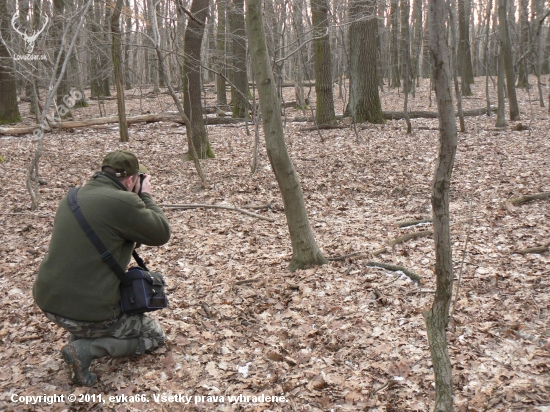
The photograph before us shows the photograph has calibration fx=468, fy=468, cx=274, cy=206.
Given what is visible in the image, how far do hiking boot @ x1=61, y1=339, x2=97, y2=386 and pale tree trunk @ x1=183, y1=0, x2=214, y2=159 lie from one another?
592 cm

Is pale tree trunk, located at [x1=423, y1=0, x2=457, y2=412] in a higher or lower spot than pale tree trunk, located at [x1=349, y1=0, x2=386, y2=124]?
lower

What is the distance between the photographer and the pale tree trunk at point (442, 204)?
7.88ft

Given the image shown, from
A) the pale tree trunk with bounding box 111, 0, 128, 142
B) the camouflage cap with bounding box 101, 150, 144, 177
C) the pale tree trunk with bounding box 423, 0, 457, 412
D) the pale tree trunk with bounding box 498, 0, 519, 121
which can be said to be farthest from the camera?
the pale tree trunk with bounding box 498, 0, 519, 121

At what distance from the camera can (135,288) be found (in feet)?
11.6

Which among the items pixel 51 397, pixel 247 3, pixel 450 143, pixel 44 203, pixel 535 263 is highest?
pixel 247 3

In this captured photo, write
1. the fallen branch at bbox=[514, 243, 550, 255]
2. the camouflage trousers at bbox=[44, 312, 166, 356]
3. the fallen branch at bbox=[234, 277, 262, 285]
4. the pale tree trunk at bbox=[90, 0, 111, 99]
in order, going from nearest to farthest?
the camouflage trousers at bbox=[44, 312, 166, 356] → the fallen branch at bbox=[514, 243, 550, 255] → the fallen branch at bbox=[234, 277, 262, 285] → the pale tree trunk at bbox=[90, 0, 111, 99]

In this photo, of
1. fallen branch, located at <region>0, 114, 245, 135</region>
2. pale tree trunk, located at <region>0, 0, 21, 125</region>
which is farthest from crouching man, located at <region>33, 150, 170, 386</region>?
pale tree trunk, located at <region>0, 0, 21, 125</region>

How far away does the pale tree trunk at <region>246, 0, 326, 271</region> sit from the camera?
4594mm

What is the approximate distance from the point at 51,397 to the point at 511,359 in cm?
324

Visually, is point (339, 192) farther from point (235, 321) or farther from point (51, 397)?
point (51, 397)

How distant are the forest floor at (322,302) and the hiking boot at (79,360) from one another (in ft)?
0.29

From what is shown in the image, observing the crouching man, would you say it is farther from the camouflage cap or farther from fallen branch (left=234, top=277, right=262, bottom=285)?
fallen branch (left=234, top=277, right=262, bottom=285)

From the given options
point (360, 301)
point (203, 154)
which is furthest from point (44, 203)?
point (360, 301)

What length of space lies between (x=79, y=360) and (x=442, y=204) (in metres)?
2.70
